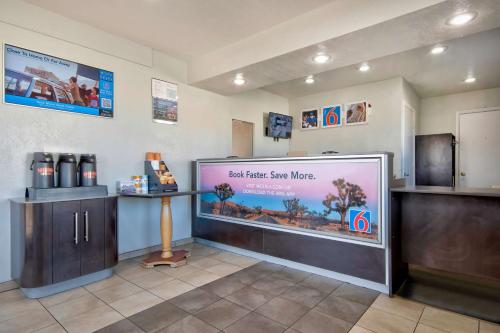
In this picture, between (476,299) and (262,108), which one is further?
(262,108)

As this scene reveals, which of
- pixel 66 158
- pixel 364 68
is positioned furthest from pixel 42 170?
pixel 364 68

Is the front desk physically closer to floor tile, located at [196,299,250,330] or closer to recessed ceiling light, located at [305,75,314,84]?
floor tile, located at [196,299,250,330]

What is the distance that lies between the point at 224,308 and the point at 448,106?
6.96 meters

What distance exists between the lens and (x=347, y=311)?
2.46 m

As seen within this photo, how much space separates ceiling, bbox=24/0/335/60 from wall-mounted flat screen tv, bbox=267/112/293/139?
2.62 metres

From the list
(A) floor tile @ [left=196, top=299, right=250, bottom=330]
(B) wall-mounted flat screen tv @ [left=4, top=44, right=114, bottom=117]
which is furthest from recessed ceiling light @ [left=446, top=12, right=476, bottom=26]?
(B) wall-mounted flat screen tv @ [left=4, top=44, right=114, bottom=117]

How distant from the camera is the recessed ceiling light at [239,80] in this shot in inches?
168

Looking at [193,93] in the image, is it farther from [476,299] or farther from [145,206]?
[476,299]

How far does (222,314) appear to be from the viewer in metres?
2.42

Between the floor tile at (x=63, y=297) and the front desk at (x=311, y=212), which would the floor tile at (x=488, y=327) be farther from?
the floor tile at (x=63, y=297)

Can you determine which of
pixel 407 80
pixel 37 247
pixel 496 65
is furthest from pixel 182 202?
pixel 496 65

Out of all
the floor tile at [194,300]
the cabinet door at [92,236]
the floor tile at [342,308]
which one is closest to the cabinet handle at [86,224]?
the cabinet door at [92,236]

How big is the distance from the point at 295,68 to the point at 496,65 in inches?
145

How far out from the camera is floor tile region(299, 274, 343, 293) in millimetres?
2920
